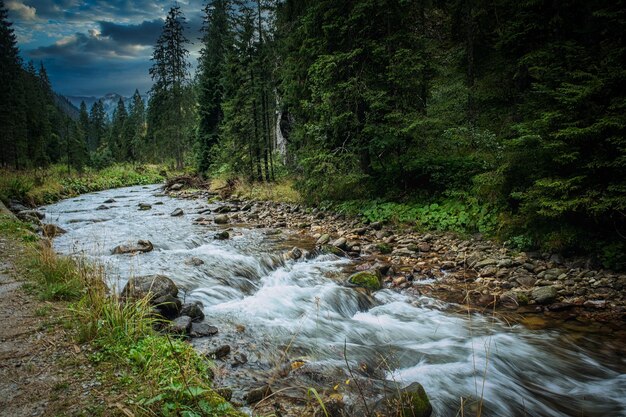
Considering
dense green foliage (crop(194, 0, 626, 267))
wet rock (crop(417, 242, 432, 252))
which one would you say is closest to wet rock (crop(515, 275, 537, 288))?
dense green foliage (crop(194, 0, 626, 267))

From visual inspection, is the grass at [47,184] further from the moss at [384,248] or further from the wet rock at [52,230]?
the moss at [384,248]

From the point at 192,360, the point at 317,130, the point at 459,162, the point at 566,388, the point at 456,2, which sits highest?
the point at 456,2

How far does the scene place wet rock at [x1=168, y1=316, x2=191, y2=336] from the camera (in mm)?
4561

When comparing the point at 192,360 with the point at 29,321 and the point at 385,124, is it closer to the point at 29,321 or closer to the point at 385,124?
the point at 29,321

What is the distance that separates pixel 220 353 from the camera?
13.9 ft

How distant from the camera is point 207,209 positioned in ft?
55.8

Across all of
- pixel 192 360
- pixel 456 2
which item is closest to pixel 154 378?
pixel 192 360

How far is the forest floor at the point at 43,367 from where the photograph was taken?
2443mm

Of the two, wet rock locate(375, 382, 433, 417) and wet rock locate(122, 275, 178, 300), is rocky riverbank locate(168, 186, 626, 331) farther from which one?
wet rock locate(122, 275, 178, 300)

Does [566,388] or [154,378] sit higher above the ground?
[154,378]

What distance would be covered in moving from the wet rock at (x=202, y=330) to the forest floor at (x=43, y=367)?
158cm

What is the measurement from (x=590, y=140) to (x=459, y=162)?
512cm

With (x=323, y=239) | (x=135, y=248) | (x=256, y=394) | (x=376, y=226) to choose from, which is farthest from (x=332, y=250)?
(x=256, y=394)

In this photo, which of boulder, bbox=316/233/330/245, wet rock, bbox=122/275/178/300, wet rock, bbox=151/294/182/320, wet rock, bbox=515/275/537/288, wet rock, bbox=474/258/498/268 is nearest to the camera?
wet rock, bbox=151/294/182/320
